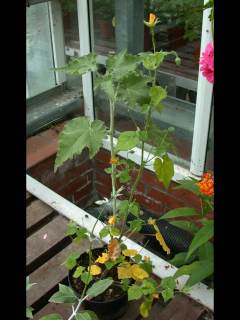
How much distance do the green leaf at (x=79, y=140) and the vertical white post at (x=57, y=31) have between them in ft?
3.39

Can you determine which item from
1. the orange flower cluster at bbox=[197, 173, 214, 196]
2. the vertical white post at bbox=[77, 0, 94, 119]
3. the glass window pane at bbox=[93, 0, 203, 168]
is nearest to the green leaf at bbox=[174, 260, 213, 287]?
the orange flower cluster at bbox=[197, 173, 214, 196]

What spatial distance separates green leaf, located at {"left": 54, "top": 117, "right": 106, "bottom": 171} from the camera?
842 millimetres

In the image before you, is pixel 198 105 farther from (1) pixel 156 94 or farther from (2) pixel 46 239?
(2) pixel 46 239

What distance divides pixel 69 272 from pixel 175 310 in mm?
309

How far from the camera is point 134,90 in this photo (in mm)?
881

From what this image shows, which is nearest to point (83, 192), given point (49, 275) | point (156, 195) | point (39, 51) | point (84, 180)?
point (84, 180)

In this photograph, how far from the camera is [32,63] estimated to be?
179 cm

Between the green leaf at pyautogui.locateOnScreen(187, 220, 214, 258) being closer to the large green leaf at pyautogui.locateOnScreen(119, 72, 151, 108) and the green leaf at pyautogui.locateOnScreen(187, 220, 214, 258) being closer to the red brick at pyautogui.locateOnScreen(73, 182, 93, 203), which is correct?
the large green leaf at pyautogui.locateOnScreen(119, 72, 151, 108)

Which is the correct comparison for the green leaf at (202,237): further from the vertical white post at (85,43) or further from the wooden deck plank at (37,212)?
the vertical white post at (85,43)

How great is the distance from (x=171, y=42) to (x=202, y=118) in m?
0.33

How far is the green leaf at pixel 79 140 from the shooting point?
2.76 feet

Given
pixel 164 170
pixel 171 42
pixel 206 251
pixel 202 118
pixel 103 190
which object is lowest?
pixel 103 190
